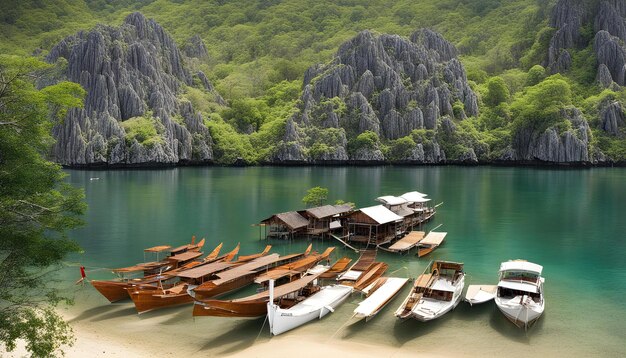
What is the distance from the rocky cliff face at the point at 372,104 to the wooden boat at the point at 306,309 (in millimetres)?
142560

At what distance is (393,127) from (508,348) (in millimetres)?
161529

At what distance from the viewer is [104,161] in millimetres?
150250

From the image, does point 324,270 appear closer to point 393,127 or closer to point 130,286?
point 130,286

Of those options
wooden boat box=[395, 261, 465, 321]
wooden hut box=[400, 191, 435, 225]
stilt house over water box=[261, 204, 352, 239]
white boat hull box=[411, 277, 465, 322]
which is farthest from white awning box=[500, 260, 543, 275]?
wooden hut box=[400, 191, 435, 225]

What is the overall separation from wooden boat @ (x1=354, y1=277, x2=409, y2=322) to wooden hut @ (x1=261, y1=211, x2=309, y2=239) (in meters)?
17.8

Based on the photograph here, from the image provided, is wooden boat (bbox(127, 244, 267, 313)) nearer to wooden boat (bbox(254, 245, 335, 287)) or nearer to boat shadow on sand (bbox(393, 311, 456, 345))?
wooden boat (bbox(254, 245, 335, 287))

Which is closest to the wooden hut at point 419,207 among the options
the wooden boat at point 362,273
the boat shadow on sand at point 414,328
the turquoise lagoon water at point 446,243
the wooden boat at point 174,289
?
the turquoise lagoon water at point 446,243

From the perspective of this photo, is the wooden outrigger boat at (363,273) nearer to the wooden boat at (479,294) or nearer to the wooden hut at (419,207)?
the wooden boat at (479,294)

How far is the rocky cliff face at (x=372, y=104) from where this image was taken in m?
177

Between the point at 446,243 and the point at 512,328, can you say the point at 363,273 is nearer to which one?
the point at 512,328

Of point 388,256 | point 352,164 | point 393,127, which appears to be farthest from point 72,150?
point 388,256

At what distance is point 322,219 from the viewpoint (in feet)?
181

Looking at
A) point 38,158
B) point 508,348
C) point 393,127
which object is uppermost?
point 393,127

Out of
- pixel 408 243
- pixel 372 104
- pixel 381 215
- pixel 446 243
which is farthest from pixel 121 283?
pixel 372 104
